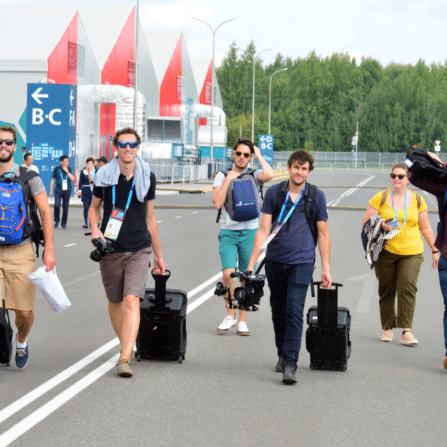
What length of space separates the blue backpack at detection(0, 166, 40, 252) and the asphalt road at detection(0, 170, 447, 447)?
39.0 inches

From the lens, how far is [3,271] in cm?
634

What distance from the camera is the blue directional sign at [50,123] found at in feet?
104

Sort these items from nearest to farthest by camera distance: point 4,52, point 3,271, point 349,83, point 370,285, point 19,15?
point 3,271
point 370,285
point 4,52
point 19,15
point 349,83

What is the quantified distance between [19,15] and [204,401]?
43.9 m

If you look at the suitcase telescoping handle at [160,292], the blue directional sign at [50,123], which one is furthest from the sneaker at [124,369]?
the blue directional sign at [50,123]

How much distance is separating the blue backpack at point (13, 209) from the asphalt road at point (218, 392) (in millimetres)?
990

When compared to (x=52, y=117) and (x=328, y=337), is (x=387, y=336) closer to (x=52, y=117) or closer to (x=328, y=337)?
(x=328, y=337)

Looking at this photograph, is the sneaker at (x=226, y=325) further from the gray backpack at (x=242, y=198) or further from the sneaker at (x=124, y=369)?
the sneaker at (x=124, y=369)

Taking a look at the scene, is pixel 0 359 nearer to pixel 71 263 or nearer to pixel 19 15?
pixel 71 263

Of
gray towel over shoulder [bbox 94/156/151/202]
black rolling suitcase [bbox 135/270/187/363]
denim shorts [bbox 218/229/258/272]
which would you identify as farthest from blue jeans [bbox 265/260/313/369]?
denim shorts [bbox 218/229/258/272]

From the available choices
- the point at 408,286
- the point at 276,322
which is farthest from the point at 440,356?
the point at 276,322

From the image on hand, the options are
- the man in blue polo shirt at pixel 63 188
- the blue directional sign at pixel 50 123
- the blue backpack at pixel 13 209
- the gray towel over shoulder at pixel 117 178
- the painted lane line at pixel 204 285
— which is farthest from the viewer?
the blue directional sign at pixel 50 123

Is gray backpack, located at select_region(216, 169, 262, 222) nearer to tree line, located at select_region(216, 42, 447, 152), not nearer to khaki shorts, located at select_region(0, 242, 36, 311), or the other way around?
khaki shorts, located at select_region(0, 242, 36, 311)

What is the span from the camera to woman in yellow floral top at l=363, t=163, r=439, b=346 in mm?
Answer: 7918
